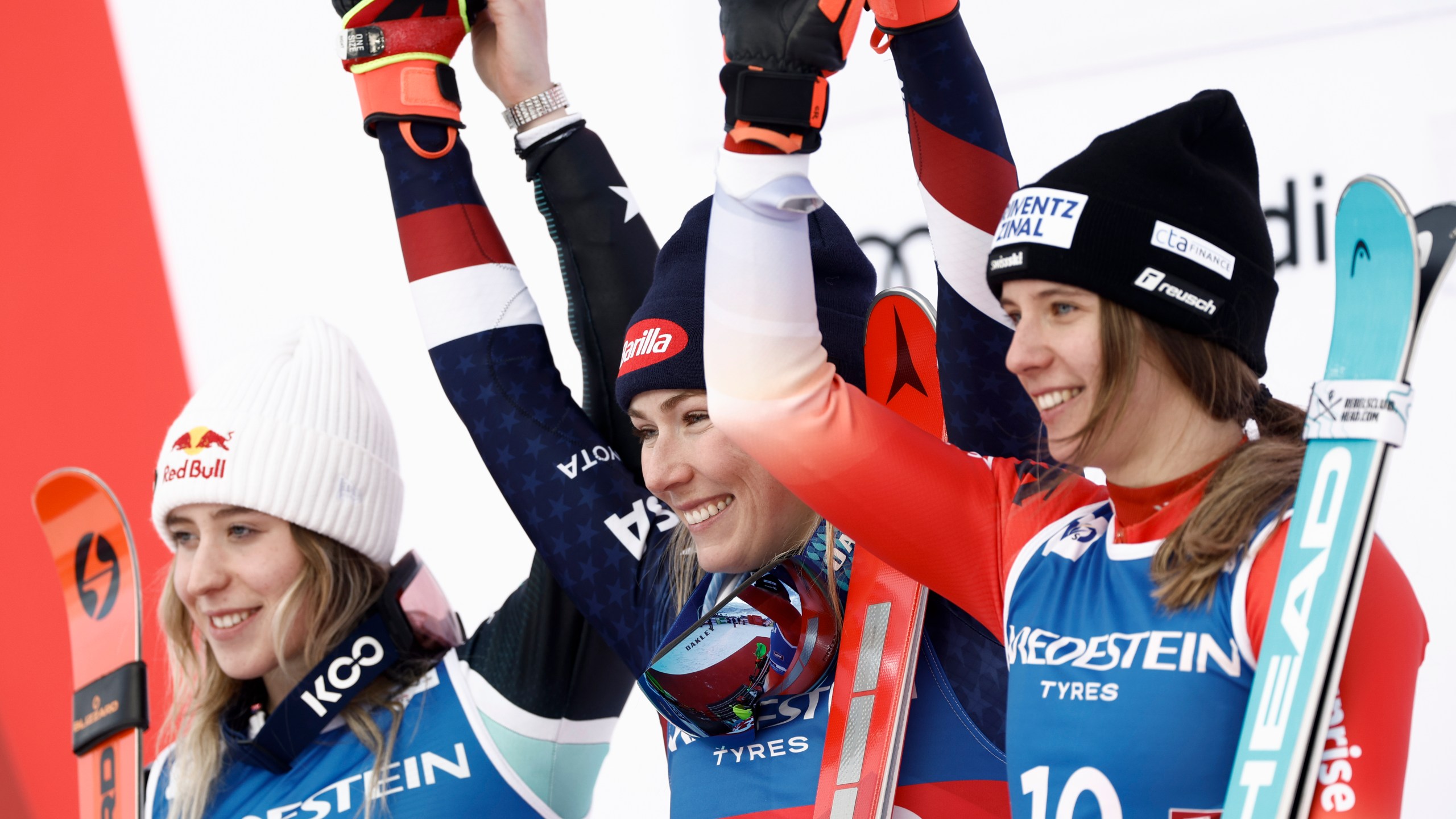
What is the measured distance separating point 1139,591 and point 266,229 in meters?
2.21

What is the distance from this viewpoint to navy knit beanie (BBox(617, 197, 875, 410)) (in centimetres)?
120

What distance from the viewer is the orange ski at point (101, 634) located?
161cm

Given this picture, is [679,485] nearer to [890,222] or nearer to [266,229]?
[890,222]

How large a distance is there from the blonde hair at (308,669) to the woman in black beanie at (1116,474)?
75 cm

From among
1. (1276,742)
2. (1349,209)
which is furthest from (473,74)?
(1276,742)

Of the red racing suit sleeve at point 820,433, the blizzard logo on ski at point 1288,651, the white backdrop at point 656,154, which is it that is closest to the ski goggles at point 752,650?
the red racing suit sleeve at point 820,433

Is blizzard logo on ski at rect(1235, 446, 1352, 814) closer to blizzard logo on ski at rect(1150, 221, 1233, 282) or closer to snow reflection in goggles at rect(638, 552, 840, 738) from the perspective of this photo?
blizzard logo on ski at rect(1150, 221, 1233, 282)

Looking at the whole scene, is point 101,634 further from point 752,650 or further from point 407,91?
point 752,650

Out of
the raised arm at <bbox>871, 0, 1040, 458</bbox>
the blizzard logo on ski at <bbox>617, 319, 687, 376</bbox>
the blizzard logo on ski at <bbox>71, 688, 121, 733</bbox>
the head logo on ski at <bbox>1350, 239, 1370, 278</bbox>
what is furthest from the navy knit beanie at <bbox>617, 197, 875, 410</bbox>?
the blizzard logo on ski at <bbox>71, 688, 121, 733</bbox>

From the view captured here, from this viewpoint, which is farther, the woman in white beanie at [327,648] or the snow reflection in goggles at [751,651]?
the woman in white beanie at [327,648]

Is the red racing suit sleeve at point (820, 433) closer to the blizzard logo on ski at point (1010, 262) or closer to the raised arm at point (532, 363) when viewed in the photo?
the blizzard logo on ski at point (1010, 262)

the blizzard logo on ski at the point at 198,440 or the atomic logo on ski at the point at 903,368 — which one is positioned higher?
the atomic logo on ski at the point at 903,368

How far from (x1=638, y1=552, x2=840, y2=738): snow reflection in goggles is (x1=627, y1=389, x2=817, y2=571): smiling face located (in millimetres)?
57

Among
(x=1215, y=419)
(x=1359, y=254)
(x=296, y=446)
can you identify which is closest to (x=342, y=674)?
(x=296, y=446)
